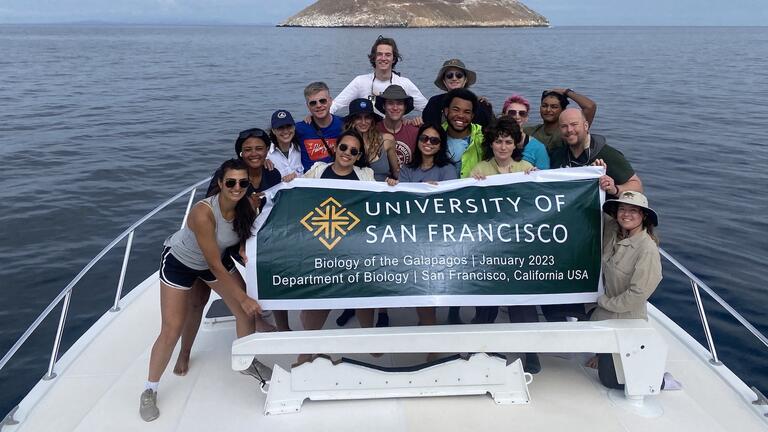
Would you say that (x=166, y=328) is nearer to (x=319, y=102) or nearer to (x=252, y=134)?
(x=252, y=134)

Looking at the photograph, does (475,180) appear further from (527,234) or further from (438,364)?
(438,364)

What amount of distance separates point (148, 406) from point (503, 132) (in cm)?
326

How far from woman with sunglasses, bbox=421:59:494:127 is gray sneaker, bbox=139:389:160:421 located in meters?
3.17

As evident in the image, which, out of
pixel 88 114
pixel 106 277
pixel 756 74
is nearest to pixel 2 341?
pixel 106 277

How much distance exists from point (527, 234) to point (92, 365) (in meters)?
3.68

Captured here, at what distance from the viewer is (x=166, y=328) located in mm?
3912

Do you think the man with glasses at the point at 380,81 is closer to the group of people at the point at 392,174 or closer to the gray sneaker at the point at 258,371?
the group of people at the point at 392,174

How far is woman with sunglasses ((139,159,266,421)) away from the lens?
11.9 feet

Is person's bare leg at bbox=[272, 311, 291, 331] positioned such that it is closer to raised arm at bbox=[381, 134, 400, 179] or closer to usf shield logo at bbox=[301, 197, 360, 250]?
usf shield logo at bbox=[301, 197, 360, 250]

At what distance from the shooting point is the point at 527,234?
3.96 meters

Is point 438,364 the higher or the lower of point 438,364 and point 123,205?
the higher

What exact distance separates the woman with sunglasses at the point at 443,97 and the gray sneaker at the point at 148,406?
3.17m

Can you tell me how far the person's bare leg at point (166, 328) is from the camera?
153 inches

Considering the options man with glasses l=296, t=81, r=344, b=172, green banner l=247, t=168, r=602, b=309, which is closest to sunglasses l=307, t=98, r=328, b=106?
man with glasses l=296, t=81, r=344, b=172
